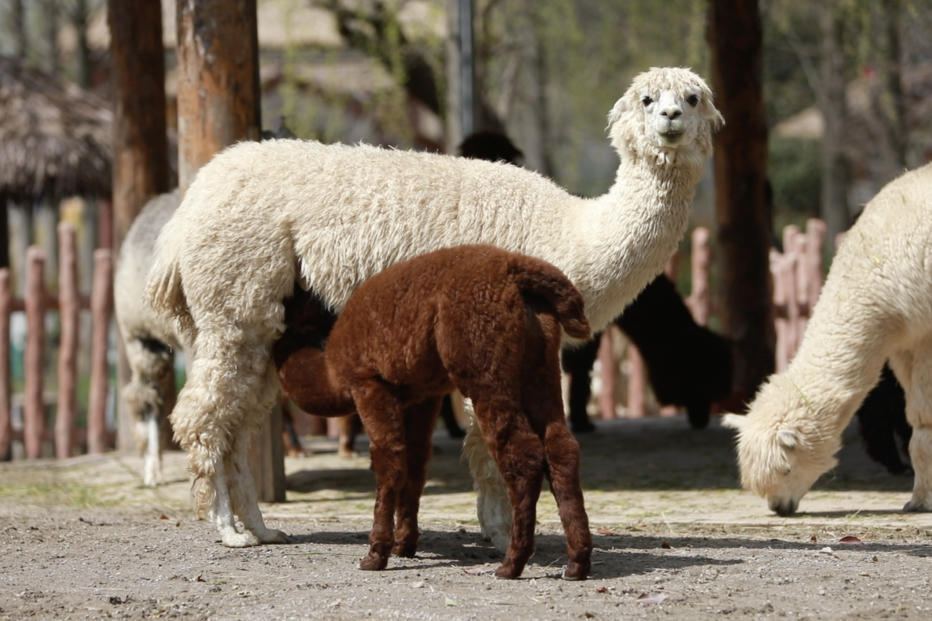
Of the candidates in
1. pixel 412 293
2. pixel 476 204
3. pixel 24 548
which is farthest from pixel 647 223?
pixel 24 548

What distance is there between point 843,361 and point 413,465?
225 cm

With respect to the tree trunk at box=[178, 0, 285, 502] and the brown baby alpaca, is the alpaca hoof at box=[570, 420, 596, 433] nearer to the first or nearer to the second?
the tree trunk at box=[178, 0, 285, 502]

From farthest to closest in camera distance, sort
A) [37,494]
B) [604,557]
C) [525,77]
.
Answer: [525,77] → [37,494] → [604,557]

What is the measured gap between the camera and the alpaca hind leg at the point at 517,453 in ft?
13.5

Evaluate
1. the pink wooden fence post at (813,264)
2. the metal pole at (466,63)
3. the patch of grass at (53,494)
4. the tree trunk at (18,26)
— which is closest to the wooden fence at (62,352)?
the patch of grass at (53,494)

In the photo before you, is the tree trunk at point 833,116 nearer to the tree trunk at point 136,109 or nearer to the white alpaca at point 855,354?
the tree trunk at point 136,109

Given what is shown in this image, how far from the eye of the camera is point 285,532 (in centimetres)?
559

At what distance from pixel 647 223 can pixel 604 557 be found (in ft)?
4.58

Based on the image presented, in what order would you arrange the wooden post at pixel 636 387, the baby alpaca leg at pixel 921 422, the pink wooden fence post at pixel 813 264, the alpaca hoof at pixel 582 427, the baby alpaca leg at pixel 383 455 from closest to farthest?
1. the baby alpaca leg at pixel 383 455
2. the baby alpaca leg at pixel 921 422
3. the alpaca hoof at pixel 582 427
4. the wooden post at pixel 636 387
5. the pink wooden fence post at pixel 813 264

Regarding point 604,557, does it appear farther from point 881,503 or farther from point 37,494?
point 37,494

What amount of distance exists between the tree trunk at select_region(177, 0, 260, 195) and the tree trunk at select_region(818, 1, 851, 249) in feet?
45.7

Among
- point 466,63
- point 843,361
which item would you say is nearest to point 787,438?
point 843,361

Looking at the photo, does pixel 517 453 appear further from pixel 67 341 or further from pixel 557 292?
pixel 67 341

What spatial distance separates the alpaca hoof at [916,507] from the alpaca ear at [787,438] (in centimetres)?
75
